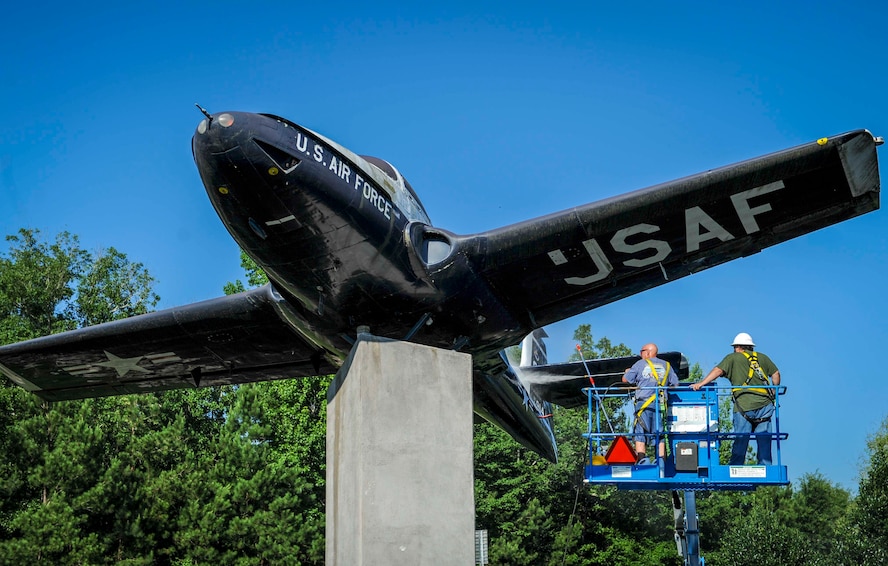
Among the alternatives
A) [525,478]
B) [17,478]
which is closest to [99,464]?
[17,478]

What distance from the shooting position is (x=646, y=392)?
12.8 m

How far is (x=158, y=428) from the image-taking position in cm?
4344

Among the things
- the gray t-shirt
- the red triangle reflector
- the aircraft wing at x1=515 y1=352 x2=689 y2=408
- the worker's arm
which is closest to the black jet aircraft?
the gray t-shirt

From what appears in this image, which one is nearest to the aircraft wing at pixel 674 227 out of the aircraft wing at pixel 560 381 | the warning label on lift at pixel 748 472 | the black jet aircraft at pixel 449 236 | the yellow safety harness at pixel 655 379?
the black jet aircraft at pixel 449 236

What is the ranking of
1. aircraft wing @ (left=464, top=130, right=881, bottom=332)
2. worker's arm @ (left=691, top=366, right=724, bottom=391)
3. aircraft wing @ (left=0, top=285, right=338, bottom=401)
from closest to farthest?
1. aircraft wing @ (left=464, top=130, right=881, bottom=332)
2. worker's arm @ (left=691, top=366, right=724, bottom=391)
3. aircraft wing @ (left=0, top=285, right=338, bottom=401)

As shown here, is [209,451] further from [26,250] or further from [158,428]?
[26,250]

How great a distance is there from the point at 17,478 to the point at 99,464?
2856mm

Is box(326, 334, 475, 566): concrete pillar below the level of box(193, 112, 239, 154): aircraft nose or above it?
below

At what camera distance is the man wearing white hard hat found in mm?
12406

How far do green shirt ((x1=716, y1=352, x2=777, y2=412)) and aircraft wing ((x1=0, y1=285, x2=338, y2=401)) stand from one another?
6.41m

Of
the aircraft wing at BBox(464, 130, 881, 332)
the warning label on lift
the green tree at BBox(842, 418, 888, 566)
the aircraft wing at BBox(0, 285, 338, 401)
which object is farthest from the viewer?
the green tree at BBox(842, 418, 888, 566)

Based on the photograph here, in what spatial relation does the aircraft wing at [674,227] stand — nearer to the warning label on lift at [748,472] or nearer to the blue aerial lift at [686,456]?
the blue aerial lift at [686,456]

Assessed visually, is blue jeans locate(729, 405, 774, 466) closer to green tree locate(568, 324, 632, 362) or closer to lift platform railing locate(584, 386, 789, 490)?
lift platform railing locate(584, 386, 789, 490)

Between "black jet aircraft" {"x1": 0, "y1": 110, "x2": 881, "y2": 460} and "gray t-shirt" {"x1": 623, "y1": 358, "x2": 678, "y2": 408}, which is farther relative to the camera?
"gray t-shirt" {"x1": 623, "y1": 358, "x2": 678, "y2": 408}
